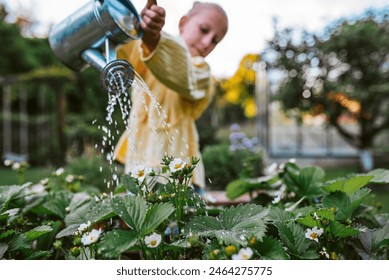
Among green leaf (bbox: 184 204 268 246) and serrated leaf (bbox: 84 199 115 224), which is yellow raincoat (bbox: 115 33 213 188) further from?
green leaf (bbox: 184 204 268 246)

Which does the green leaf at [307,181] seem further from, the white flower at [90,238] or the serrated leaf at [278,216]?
the white flower at [90,238]

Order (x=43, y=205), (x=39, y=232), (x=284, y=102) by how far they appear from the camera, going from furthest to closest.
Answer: (x=284, y=102)
(x=43, y=205)
(x=39, y=232)

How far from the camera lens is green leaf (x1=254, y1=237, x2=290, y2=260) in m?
0.87

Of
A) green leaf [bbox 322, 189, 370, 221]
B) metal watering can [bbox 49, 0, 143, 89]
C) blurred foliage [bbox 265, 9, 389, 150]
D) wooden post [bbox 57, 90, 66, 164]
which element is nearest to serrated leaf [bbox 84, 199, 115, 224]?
metal watering can [bbox 49, 0, 143, 89]

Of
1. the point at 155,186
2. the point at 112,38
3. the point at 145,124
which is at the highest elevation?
the point at 112,38

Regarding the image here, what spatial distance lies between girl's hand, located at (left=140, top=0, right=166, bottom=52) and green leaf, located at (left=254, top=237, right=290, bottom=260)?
1.87ft

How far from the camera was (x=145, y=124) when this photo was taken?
1474mm

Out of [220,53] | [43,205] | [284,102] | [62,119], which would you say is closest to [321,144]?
[284,102]

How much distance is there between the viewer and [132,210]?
2.90ft

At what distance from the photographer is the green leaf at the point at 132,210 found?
861 mm

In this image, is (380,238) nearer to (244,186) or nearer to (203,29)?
(244,186)
